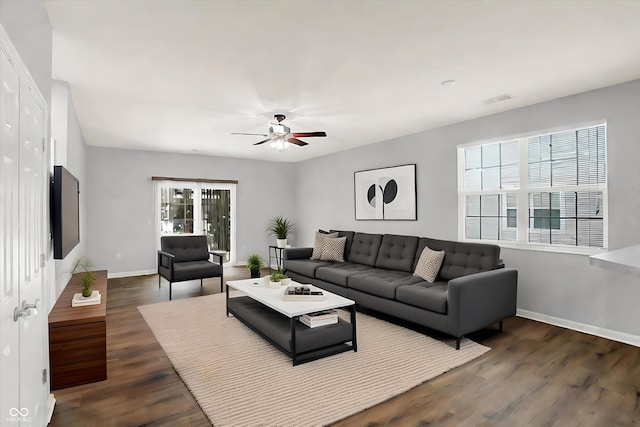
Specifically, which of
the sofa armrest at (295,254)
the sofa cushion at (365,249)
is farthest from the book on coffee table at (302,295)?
the sofa armrest at (295,254)

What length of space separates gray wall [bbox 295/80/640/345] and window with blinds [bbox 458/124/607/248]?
13 cm

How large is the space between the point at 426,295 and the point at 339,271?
1.47m

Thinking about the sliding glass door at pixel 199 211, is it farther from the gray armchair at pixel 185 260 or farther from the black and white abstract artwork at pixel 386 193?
the black and white abstract artwork at pixel 386 193

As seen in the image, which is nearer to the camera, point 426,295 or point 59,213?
point 59,213

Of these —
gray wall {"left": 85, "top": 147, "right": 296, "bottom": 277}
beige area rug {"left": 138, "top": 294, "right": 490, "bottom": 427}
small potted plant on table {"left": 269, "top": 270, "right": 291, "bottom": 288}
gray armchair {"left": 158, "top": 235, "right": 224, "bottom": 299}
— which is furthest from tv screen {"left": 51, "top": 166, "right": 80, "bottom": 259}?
gray wall {"left": 85, "top": 147, "right": 296, "bottom": 277}

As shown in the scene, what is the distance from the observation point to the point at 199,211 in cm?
752

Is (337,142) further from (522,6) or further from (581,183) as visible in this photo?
(522,6)

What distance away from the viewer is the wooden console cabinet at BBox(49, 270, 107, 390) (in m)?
2.46

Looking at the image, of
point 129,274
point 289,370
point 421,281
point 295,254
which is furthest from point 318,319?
point 129,274

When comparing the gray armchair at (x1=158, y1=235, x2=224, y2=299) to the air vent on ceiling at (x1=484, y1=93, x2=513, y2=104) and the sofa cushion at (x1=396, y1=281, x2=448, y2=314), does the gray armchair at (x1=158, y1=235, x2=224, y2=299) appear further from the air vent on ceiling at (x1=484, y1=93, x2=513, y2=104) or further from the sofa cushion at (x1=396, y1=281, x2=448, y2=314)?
the air vent on ceiling at (x1=484, y1=93, x2=513, y2=104)

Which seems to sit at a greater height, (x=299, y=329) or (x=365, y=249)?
(x=365, y=249)

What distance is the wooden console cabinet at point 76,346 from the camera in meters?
2.46

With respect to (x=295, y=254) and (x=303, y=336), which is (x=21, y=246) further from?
(x=295, y=254)

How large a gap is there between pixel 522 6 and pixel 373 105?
2.03 m
